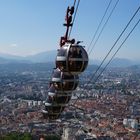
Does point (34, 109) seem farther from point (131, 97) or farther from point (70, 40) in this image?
point (70, 40)

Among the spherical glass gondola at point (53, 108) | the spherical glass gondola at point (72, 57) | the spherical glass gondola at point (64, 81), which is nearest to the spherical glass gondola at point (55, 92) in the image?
the spherical glass gondola at point (64, 81)

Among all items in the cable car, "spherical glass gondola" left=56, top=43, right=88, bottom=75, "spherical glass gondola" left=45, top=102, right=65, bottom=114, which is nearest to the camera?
"spherical glass gondola" left=56, top=43, right=88, bottom=75

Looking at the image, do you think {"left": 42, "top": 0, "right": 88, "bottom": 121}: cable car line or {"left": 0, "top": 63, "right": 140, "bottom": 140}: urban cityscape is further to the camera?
{"left": 0, "top": 63, "right": 140, "bottom": 140}: urban cityscape

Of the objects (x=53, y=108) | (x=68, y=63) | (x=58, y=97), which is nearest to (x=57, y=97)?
(x=58, y=97)

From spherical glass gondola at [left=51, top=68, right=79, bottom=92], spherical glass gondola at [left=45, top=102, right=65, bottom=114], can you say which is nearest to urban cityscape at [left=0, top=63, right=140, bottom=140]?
spherical glass gondola at [left=45, top=102, right=65, bottom=114]

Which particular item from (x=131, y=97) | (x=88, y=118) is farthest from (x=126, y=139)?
(x=131, y=97)

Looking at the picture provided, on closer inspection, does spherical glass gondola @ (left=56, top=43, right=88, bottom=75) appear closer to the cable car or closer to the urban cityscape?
the cable car
